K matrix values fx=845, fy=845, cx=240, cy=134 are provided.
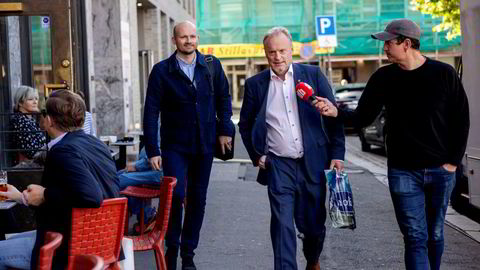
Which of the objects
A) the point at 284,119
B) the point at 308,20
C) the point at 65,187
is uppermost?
the point at 308,20

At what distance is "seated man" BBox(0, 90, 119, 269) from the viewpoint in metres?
4.15

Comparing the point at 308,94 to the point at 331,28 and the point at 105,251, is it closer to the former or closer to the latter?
the point at 105,251

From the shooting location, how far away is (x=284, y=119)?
5711 mm

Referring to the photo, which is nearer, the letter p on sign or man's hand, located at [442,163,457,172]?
man's hand, located at [442,163,457,172]

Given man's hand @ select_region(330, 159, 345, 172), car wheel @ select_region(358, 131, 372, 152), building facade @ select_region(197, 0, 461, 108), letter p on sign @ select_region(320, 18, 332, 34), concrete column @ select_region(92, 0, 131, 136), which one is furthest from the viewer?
building facade @ select_region(197, 0, 461, 108)

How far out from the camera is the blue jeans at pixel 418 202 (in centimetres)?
530

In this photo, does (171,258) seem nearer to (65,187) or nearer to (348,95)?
(65,187)

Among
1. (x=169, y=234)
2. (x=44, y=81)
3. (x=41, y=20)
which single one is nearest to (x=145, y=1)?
(x=44, y=81)

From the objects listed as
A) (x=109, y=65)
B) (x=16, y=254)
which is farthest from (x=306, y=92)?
(x=109, y=65)

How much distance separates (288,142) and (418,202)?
952mm

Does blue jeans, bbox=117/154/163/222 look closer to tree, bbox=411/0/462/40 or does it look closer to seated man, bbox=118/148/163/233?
seated man, bbox=118/148/163/233

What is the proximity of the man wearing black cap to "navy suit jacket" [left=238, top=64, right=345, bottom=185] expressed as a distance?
0.29m

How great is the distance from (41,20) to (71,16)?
481mm

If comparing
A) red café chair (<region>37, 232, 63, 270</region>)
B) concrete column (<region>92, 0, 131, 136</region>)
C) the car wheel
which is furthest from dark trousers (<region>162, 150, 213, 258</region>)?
the car wheel
